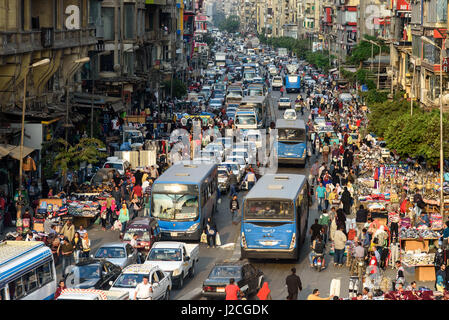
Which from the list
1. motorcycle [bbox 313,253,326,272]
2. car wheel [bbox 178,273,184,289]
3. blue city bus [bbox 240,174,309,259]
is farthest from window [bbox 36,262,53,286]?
motorcycle [bbox 313,253,326,272]

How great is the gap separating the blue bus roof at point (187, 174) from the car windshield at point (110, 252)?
581 centimetres

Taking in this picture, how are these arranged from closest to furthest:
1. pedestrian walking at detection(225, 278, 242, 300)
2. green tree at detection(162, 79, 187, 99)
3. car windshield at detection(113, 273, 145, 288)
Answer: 1. pedestrian walking at detection(225, 278, 242, 300)
2. car windshield at detection(113, 273, 145, 288)
3. green tree at detection(162, 79, 187, 99)

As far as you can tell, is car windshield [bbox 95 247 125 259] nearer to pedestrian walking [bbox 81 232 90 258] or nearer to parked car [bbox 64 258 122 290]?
pedestrian walking [bbox 81 232 90 258]

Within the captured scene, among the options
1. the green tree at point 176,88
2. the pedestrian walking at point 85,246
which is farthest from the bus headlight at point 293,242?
the green tree at point 176,88

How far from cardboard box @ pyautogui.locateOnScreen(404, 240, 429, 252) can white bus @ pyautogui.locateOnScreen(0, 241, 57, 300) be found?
12.2 meters

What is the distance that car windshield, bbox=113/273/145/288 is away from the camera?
22.7m

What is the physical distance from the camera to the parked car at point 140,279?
22.5 metres

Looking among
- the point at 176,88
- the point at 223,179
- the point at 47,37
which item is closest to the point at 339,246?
the point at 223,179

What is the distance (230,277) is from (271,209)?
17.4 feet

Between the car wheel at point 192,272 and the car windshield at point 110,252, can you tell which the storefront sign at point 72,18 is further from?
the car wheel at point 192,272

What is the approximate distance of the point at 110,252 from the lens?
26.6 meters
